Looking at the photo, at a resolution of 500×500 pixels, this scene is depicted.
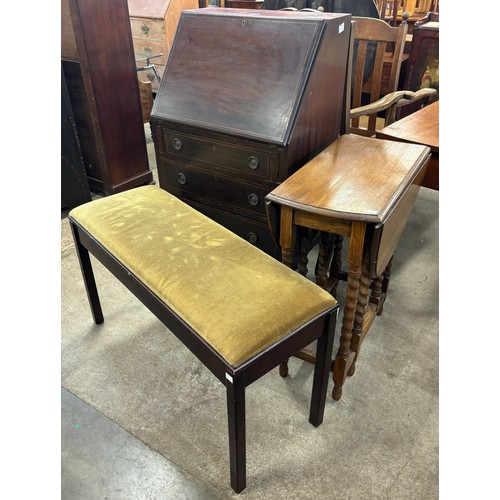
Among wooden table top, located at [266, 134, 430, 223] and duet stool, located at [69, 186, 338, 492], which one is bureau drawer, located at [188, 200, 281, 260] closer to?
duet stool, located at [69, 186, 338, 492]

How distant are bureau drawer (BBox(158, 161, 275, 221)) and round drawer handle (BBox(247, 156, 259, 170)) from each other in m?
0.08

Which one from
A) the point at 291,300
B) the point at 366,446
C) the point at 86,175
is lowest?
the point at 366,446

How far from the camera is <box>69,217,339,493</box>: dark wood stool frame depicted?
41.4 inches

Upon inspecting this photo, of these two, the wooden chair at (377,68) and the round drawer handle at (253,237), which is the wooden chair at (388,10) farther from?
the round drawer handle at (253,237)

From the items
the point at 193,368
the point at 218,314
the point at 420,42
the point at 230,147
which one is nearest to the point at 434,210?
the point at 420,42

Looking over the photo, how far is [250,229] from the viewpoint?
5.81 ft

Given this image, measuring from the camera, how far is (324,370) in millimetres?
1368

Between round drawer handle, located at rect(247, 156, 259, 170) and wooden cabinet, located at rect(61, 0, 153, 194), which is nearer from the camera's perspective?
round drawer handle, located at rect(247, 156, 259, 170)

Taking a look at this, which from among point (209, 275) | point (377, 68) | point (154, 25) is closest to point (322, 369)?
point (209, 275)

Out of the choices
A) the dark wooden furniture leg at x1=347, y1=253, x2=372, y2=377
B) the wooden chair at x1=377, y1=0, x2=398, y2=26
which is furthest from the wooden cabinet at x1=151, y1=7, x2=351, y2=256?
the wooden chair at x1=377, y1=0, x2=398, y2=26

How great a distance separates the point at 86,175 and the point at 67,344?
55.5 inches

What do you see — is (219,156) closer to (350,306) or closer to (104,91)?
(350,306)

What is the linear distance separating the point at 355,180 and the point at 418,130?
0.77m

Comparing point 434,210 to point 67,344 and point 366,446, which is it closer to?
point 366,446
